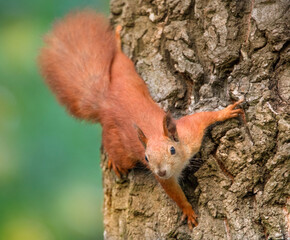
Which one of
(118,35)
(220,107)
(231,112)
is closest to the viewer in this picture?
(231,112)

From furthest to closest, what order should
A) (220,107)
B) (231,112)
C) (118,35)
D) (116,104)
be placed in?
(118,35)
(116,104)
(220,107)
(231,112)

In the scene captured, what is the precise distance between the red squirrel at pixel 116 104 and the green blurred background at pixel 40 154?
0.73ft

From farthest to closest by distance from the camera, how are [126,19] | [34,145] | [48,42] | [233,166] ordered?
1. [34,145]
2. [48,42]
3. [126,19]
4. [233,166]

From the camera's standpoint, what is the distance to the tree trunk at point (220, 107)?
2299 millimetres

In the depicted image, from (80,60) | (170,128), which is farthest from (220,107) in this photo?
(80,60)

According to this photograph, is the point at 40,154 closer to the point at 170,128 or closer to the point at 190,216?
the point at 170,128

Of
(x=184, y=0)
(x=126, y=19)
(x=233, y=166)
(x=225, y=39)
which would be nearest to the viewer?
(x=233, y=166)

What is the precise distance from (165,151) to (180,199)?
34 cm

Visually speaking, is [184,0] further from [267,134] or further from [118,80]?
[267,134]

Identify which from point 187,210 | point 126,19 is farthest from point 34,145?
point 187,210

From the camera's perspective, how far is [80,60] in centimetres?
338

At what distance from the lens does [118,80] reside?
3.12 metres

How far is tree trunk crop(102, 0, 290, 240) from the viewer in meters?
2.30

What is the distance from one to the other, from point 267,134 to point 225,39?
590 mm
